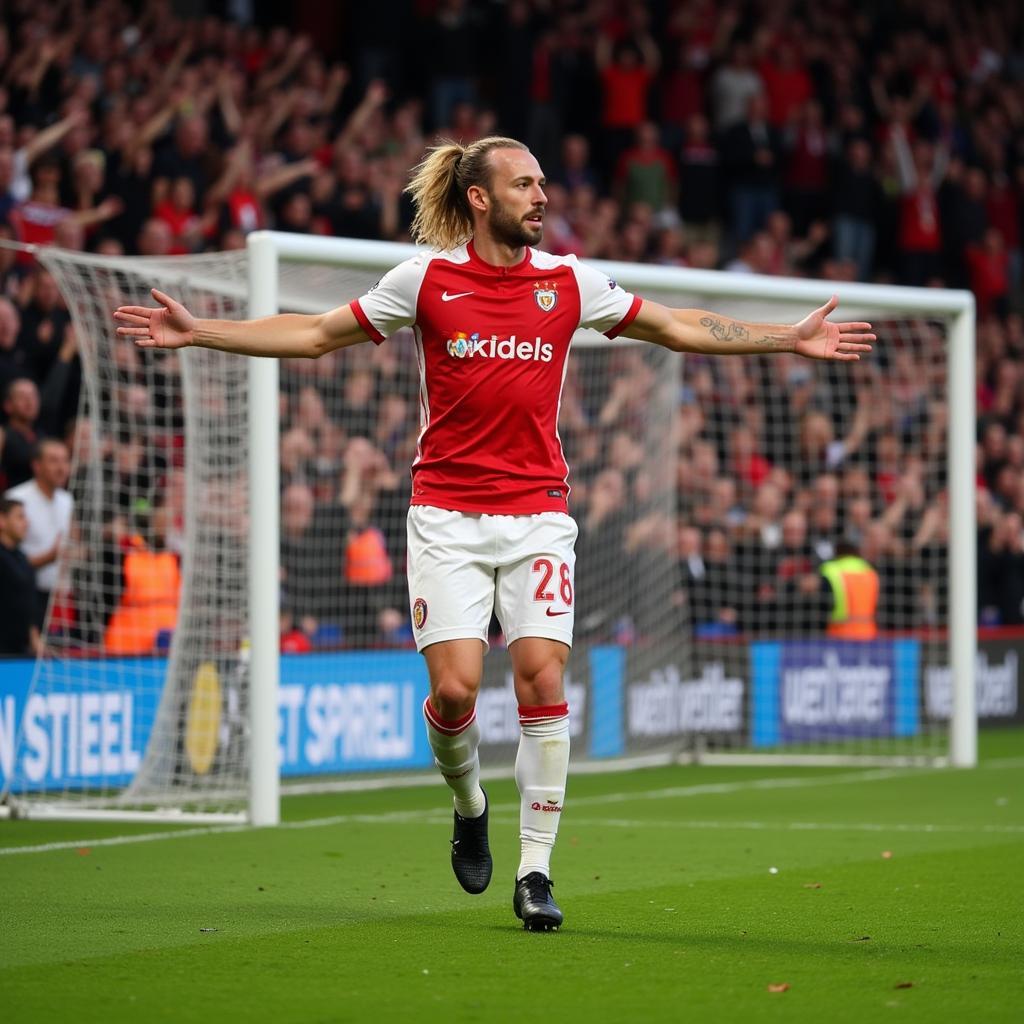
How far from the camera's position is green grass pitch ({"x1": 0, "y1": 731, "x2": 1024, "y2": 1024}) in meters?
5.19

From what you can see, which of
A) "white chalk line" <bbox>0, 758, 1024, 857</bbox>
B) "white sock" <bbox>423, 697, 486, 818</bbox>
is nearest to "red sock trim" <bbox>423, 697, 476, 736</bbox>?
"white sock" <bbox>423, 697, 486, 818</bbox>

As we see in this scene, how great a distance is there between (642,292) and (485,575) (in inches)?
255

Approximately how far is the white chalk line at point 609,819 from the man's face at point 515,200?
3.85m

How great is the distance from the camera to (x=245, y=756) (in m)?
10.9

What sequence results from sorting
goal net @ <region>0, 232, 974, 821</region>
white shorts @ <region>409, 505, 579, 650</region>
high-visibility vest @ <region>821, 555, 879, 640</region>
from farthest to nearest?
high-visibility vest @ <region>821, 555, 879, 640</region>, goal net @ <region>0, 232, 974, 821</region>, white shorts @ <region>409, 505, 579, 650</region>

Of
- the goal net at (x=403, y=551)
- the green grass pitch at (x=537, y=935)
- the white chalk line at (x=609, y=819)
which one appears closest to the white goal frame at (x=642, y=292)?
the goal net at (x=403, y=551)

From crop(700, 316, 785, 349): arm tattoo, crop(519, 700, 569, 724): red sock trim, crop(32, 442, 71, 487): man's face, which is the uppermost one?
crop(700, 316, 785, 349): arm tattoo

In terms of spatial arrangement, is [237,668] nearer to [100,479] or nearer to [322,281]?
[100,479]

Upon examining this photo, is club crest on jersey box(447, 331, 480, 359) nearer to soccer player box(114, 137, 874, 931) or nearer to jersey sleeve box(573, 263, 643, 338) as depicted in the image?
soccer player box(114, 137, 874, 931)

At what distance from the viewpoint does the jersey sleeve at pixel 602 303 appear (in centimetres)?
667

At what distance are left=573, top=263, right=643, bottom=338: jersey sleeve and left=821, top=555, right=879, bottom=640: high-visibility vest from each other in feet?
29.4

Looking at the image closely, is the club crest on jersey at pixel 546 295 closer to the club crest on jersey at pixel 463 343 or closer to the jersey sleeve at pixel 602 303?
the jersey sleeve at pixel 602 303

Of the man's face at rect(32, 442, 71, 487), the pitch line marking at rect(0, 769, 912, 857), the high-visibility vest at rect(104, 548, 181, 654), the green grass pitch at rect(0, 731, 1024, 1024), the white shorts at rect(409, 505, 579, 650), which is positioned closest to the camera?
the green grass pitch at rect(0, 731, 1024, 1024)

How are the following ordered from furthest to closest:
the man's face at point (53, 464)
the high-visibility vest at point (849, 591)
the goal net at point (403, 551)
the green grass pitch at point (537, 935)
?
the high-visibility vest at point (849, 591)
the man's face at point (53, 464)
the goal net at point (403, 551)
the green grass pitch at point (537, 935)
